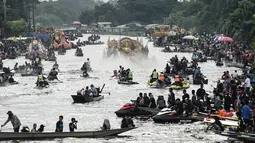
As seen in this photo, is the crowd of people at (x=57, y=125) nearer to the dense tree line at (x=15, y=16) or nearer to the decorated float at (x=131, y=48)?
the decorated float at (x=131, y=48)

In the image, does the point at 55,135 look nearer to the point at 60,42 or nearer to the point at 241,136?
the point at 241,136

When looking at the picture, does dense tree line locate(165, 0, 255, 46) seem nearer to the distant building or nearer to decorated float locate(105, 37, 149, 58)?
decorated float locate(105, 37, 149, 58)

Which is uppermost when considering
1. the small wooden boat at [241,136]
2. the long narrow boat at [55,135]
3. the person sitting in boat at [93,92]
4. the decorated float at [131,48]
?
the decorated float at [131,48]

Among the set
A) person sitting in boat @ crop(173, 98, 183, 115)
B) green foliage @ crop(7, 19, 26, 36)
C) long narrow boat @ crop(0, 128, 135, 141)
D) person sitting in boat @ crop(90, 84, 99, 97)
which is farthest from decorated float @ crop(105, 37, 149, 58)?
green foliage @ crop(7, 19, 26, 36)

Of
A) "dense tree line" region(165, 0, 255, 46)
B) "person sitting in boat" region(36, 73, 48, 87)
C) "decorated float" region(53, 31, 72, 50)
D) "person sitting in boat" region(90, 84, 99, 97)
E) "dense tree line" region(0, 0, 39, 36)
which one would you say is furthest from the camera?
"dense tree line" region(0, 0, 39, 36)

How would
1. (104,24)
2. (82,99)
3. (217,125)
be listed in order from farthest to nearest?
(104,24), (82,99), (217,125)

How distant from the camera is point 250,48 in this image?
7444cm

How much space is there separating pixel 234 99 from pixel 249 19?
4589 cm

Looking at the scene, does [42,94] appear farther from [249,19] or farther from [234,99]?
[249,19]

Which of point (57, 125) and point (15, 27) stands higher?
point (15, 27)

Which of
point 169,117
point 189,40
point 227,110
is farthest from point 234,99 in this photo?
point 189,40

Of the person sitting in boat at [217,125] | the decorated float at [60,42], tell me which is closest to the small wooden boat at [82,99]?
the person sitting in boat at [217,125]

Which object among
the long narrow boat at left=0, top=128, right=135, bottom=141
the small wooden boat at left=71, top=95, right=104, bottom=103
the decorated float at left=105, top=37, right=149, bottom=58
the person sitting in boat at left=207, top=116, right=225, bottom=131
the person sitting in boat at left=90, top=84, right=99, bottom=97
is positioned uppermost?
the decorated float at left=105, top=37, right=149, bottom=58

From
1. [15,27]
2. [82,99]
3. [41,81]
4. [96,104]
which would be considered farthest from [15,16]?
[96,104]
